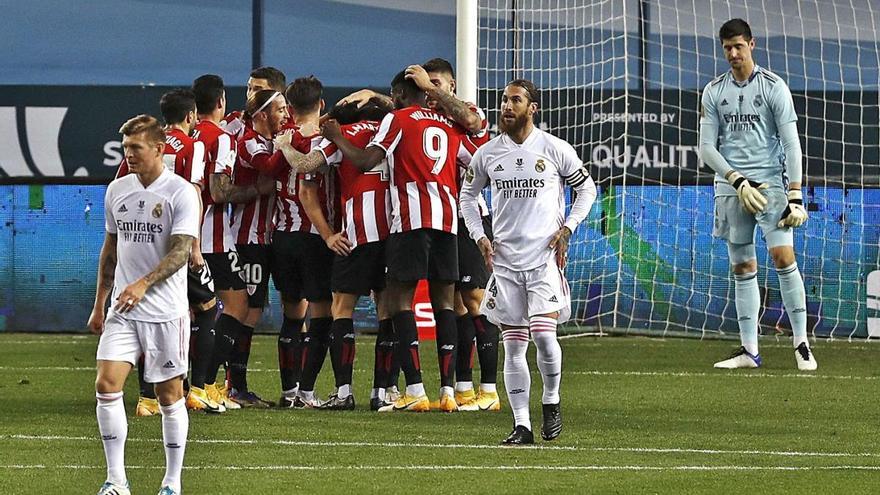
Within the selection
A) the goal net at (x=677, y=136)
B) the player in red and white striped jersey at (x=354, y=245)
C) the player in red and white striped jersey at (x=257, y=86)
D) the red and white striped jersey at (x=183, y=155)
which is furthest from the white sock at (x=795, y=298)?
the red and white striped jersey at (x=183, y=155)

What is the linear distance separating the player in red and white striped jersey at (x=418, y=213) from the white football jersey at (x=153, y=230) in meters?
2.63

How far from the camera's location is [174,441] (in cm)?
601

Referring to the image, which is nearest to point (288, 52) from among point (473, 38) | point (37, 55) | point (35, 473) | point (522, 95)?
point (37, 55)

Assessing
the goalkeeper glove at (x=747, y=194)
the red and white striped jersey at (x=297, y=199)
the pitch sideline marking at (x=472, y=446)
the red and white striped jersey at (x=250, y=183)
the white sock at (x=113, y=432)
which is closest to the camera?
the white sock at (x=113, y=432)

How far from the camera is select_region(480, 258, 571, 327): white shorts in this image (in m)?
7.57

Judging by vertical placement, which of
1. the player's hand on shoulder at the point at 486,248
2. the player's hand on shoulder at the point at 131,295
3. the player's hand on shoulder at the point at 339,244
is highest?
the player's hand on shoulder at the point at 339,244

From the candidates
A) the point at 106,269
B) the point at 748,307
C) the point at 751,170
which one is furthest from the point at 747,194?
the point at 106,269

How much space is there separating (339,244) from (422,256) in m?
0.51

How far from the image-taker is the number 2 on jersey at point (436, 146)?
349 inches

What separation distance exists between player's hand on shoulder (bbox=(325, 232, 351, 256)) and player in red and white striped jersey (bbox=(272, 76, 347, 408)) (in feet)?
0.61

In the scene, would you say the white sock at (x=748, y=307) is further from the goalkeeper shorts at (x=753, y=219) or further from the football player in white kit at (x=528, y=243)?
the football player in white kit at (x=528, y=243)

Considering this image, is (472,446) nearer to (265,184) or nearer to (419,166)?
(419,166)

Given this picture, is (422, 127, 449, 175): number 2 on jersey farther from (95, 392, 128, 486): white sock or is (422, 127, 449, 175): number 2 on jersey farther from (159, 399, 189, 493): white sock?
(95, 392, 128, 486): white sock

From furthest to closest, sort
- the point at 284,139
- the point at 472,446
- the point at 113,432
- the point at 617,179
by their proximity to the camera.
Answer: the point at 617,179 → the point at 284,139 → the point at 472,446 → the point at 113,432
